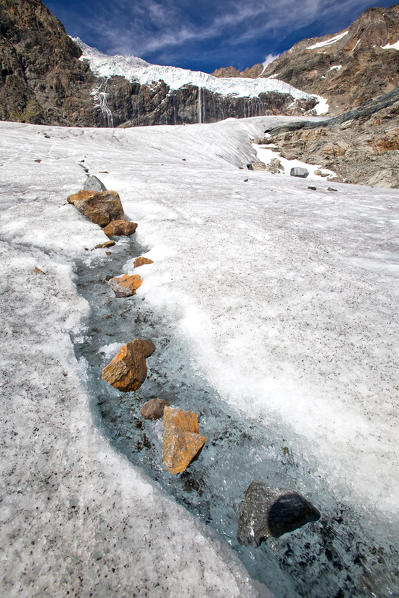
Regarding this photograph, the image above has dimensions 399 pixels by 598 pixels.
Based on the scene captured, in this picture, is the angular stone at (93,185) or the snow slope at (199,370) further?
the angular stone at (93,185)

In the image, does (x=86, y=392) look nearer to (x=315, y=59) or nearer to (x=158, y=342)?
(x=158, y=342)

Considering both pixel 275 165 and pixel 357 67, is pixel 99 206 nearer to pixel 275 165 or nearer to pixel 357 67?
pixel 275 165

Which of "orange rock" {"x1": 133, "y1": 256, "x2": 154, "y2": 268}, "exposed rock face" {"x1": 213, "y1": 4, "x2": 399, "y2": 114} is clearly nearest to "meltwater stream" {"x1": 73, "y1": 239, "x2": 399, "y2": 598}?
"orange rock" {"x1": 133, "y1": 256, "x2": 154, "y2": 268}

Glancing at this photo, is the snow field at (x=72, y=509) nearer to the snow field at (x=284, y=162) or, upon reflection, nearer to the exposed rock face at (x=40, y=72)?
the snow field at (x=284, y=162)

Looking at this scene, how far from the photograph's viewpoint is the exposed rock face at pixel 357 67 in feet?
175

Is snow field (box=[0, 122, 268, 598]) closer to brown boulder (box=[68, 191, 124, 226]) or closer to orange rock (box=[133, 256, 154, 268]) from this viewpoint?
orange rock (box=[133, 256, 154, 268])

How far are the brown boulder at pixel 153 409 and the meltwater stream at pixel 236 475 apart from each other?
45 millimetres

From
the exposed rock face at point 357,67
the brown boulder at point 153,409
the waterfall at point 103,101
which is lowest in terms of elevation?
the brown boulder at point 153,409

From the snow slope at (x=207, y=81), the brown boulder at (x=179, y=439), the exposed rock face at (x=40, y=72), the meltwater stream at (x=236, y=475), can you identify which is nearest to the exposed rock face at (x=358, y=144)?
the meltwater stream at (x=236, y=475)

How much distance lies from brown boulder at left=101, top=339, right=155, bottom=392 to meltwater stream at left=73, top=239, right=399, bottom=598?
2.2 inches

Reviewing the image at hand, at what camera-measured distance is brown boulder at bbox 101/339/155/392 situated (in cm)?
205

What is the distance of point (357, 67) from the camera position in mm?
58094

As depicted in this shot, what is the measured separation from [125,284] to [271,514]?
2614 mm

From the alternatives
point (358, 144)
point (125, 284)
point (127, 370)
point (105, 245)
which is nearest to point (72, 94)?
point (358, 144)
